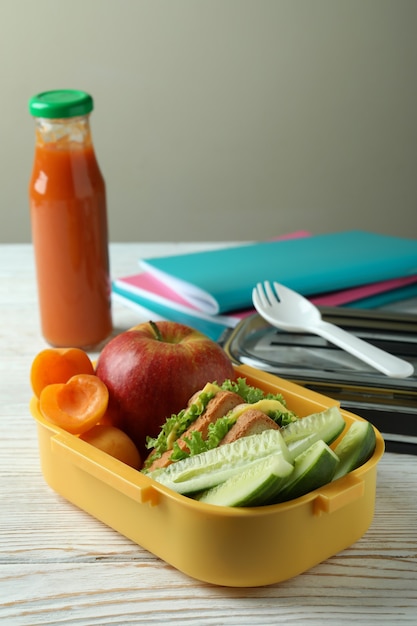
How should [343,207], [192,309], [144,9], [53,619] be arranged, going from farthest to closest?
[343,207] → [144,9] → [192,309] → [53,619]

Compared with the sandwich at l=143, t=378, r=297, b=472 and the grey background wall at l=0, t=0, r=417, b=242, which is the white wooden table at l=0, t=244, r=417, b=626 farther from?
the grey background wall at l=0, t=0, r=417, b=242

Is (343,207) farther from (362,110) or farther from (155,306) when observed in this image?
(155,306)

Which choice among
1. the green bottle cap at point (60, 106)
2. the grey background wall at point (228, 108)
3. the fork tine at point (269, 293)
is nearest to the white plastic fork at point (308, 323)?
the fork tine at point (269, 293)

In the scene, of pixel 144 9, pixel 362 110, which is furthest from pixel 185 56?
pixel 362 110

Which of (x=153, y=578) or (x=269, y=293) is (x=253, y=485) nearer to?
(x=153, y=578)

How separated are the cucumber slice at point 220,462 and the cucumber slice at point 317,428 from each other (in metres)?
0.03

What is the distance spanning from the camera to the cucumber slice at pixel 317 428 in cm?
69

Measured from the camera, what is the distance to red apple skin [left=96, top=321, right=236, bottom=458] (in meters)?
0.84

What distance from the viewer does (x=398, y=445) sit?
887 mm

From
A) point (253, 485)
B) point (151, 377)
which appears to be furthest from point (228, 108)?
point (253, 485)

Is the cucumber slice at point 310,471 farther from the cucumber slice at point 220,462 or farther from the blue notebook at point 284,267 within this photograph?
the blue notebook at point 284,267

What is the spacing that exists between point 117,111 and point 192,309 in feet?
6.13

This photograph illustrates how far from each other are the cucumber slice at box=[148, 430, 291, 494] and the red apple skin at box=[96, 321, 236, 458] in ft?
0.51

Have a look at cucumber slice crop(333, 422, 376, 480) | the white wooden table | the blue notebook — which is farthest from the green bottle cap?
cucumber slice crop(333, 422, 376, 480)
